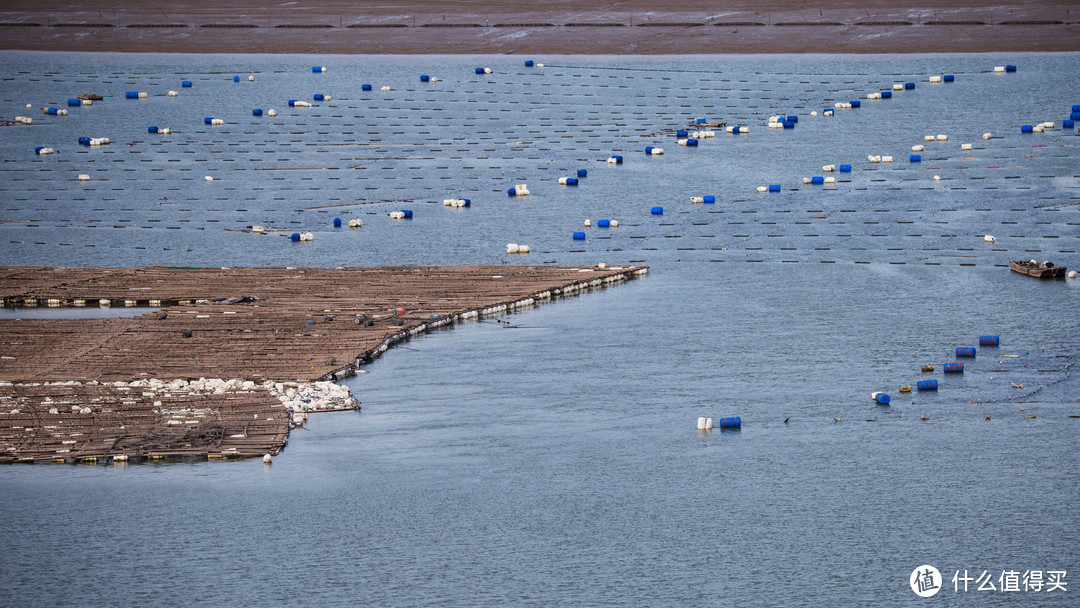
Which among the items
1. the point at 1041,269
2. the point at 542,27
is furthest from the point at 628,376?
the point at 542,27

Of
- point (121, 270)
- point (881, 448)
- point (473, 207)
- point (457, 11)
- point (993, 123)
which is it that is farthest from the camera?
point (457, 11)

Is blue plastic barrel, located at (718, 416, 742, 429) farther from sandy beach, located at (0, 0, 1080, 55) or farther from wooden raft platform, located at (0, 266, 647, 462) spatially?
sandy beach, located at (0, 0, 1080, 55)

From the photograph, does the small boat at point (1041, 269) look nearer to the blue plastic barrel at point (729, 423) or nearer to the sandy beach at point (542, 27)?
the blue plastic barrel at point (729, 423)

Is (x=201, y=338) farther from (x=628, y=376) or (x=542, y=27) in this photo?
(x=542, y=27)

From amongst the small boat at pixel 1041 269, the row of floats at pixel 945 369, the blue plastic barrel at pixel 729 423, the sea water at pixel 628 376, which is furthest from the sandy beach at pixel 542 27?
the blue plastic barrel at pixel 729 423

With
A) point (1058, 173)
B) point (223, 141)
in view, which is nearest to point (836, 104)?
point (1058, 173)

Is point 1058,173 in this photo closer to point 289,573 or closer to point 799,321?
point 799,321

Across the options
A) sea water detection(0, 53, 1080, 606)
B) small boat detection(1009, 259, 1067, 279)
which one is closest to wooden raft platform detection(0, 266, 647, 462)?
sea water detection(0, 53, 1080, 606)
